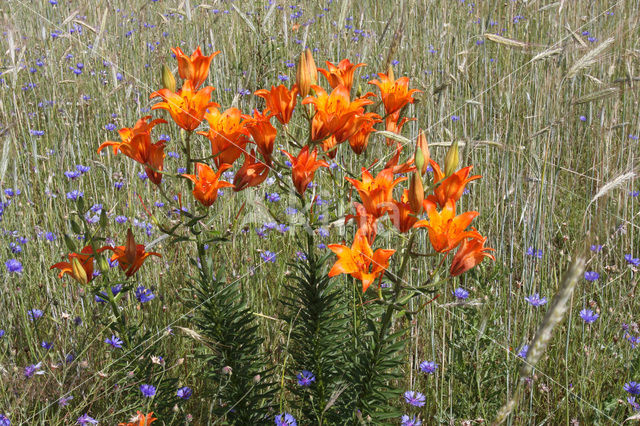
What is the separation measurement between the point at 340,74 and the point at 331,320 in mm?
767

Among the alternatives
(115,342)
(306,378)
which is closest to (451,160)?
(306,378)

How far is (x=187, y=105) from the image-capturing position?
4.81 feet

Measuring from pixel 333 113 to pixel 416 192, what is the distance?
36 cm

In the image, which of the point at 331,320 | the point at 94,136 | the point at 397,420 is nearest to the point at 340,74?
the point at 331,320

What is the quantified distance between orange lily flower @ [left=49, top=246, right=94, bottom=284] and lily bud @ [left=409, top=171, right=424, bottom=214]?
36.8 inches

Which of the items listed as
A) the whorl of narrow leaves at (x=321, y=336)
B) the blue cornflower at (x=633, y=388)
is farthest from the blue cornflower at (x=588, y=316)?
the whorl of narrow leaves at (x=321, y=336)

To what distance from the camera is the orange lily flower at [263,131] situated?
1.42m

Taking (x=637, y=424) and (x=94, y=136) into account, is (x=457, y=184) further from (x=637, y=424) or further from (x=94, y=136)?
(x=94, y=136)

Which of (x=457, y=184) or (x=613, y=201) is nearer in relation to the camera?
(x=457, y=184)

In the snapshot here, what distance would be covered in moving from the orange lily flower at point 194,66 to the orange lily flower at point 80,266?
587 millimetres

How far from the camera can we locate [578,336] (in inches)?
89.0

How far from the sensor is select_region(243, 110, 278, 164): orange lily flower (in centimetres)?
142

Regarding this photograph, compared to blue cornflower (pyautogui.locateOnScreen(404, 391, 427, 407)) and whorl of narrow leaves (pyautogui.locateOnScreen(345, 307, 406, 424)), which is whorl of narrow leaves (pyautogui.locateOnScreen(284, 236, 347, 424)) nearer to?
whorl of narrow leaves (pyautogui.locateOnScreen(345, 307, 406, 424))

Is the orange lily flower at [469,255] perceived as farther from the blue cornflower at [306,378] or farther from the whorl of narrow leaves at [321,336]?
the blue cornflower at [306,378]
